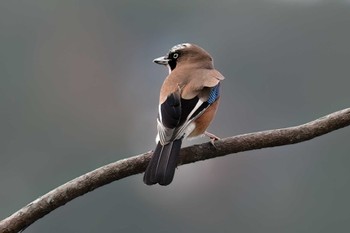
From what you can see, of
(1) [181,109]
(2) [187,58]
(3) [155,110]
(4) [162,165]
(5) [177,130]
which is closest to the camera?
(4) [162,165]

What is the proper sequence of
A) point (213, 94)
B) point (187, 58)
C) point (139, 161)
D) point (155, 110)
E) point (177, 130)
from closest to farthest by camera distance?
point (139, 161)
point (177, 130)
point (213, 94)
point (187, 58)
point (155, 110)

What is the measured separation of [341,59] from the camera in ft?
195

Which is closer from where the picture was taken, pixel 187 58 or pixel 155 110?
pixel 187 58

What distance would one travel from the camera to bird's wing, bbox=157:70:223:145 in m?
4.95

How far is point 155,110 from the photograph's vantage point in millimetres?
44000

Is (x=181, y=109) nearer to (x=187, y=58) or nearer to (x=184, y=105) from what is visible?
(x=184, y=105)

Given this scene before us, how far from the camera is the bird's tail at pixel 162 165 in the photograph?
426 centimetres

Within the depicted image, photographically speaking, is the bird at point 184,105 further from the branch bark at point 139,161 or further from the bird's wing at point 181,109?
the branch bark at point 139,161

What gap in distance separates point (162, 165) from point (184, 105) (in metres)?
0.83

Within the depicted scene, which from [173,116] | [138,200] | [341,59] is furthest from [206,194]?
[173,116]

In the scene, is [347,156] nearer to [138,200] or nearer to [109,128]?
[138,200]

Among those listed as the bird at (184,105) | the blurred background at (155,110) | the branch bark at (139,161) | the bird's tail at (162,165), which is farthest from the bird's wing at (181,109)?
the blurred background at (155,110)

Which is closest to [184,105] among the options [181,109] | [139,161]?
[181,109]

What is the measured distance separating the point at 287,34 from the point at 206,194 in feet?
54.2
